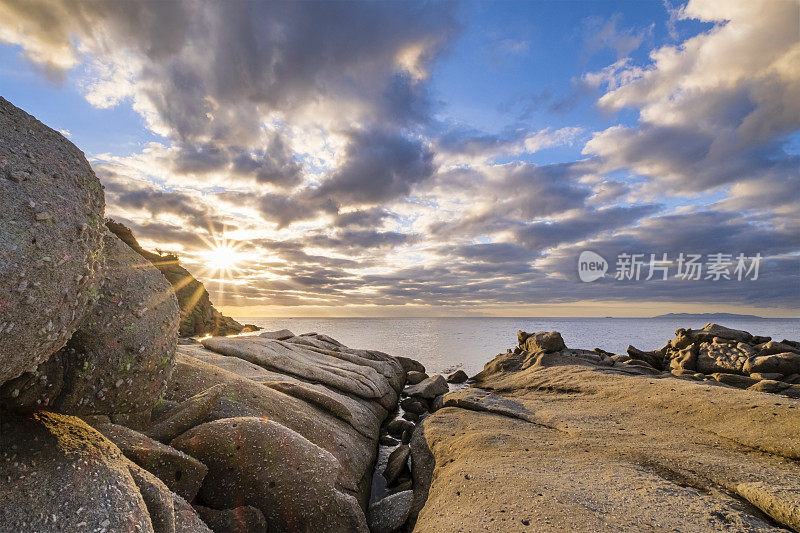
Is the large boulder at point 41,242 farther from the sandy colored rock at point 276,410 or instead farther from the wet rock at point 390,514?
the wet rock at point 390,514

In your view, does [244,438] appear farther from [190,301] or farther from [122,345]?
[190,301]

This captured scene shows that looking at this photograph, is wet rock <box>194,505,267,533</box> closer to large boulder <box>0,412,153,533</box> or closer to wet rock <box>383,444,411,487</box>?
large boulder <box>0,412,153,533</box>

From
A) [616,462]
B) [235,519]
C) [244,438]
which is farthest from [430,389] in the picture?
[235,519]

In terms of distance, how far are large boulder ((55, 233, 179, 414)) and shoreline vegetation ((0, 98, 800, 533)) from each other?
0.02 metres

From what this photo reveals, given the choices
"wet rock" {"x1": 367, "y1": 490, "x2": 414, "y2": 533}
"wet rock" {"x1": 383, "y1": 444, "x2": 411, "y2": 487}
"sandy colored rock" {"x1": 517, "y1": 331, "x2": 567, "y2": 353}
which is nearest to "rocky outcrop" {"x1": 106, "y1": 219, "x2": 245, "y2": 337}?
"wet rock" {"x1": 383, "y1": 444, "x2": 411, "y2": 487}

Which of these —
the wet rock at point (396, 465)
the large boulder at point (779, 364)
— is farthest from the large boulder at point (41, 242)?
the large boulder at point (779, 364)

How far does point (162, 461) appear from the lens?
420 centimetres

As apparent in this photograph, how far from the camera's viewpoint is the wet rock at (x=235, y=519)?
14.1 feet

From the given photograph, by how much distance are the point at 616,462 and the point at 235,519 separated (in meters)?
6.81

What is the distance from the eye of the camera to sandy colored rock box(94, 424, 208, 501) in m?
4.04

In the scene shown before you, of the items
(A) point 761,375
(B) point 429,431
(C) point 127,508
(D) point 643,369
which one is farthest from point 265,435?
(A) point 761,375

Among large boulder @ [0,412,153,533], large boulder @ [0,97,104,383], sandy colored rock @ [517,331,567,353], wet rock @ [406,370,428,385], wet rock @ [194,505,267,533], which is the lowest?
wet rock @ [406,370,428,385]

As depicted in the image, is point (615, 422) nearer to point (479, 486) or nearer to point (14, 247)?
point (479, 486)

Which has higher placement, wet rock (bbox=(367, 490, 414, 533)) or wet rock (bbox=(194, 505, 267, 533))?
wet rock (bbox=(194, 505, 267, 533))
